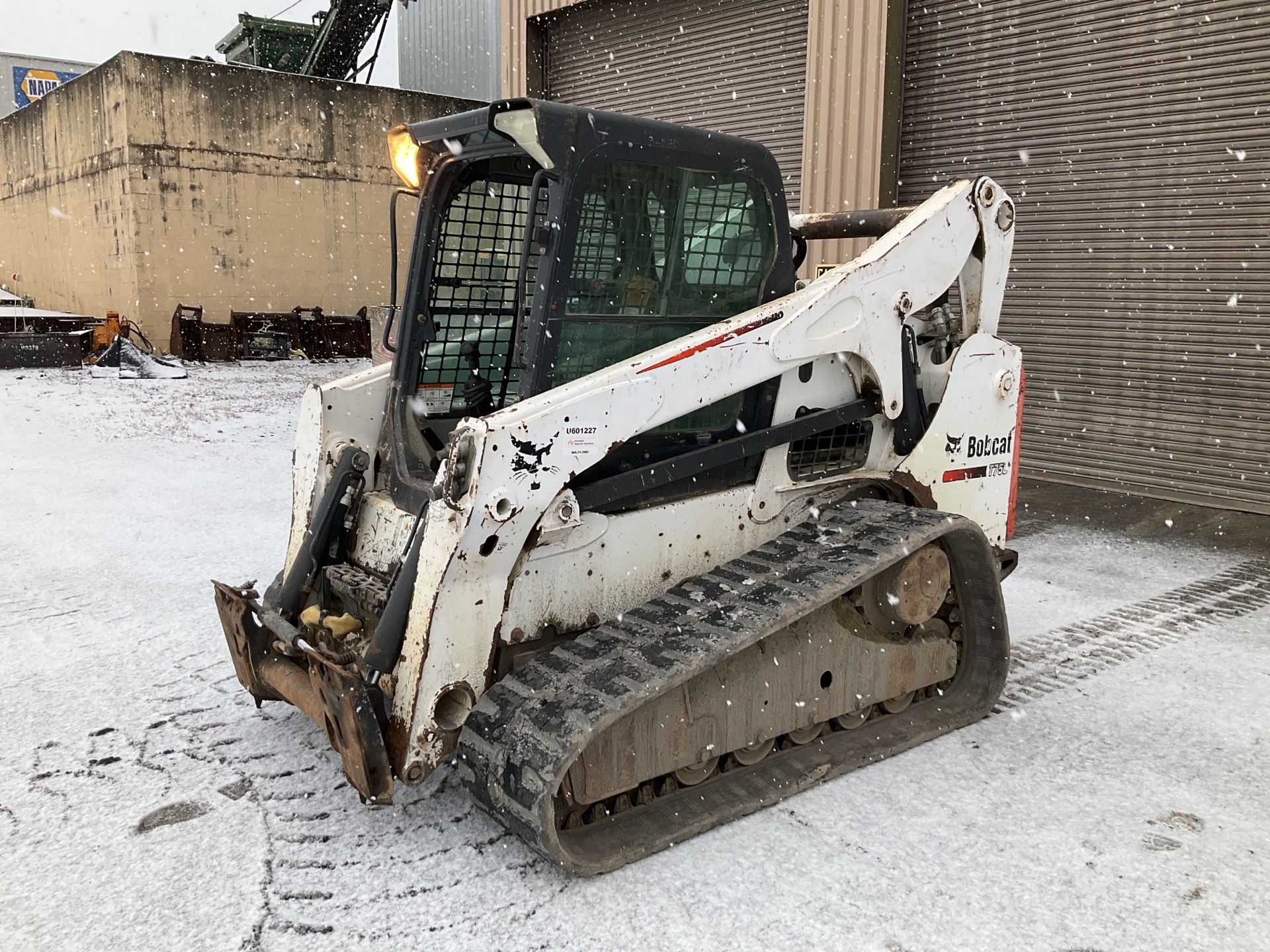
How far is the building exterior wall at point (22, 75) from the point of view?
3092 centimetres

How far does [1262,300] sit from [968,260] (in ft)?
12.7

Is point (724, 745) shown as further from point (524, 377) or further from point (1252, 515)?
point (1252, 515)

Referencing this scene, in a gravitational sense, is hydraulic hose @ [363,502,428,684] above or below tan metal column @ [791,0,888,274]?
below

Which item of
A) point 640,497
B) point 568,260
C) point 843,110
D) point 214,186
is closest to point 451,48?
point 214,186

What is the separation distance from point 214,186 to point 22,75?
19105 millimetres

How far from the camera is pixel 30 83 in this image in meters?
31.4

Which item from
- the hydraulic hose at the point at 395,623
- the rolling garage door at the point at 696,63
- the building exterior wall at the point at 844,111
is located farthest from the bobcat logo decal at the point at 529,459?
the rolling garage door at the point at 696,63

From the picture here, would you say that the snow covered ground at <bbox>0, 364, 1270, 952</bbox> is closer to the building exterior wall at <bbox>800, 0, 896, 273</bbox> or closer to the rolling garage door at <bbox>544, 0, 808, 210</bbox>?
the building exterior wall at <bbox>800, 0, 896, 273</bbox>

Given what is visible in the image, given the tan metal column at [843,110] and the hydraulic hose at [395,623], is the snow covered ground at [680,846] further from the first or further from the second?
the tan metal column at [843,110]

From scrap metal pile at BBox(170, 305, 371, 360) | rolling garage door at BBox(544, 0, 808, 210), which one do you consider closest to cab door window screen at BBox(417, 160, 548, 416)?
rolling garage door at BBox(544, 0, 808, 210)

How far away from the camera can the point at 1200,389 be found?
7191 mm

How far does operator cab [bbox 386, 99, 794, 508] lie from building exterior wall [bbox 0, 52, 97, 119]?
3277 centimetres

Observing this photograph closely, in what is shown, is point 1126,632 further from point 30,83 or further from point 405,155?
point 30,83

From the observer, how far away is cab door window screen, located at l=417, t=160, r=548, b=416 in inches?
156
